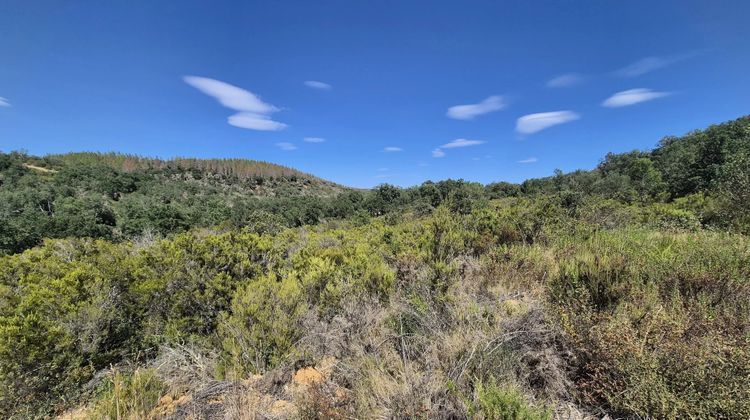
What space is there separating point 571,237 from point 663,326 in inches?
172

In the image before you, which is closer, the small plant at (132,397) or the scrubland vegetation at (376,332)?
the scrubland vegetation at (376,332)

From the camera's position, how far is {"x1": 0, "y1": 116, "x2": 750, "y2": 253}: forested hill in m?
15.1

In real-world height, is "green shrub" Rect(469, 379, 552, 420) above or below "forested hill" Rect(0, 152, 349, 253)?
below

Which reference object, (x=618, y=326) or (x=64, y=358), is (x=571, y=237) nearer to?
(x=618, y=326)

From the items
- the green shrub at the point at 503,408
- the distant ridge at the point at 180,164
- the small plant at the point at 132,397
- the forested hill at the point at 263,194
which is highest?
the distant ridge at the point at 180,164

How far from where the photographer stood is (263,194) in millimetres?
78250

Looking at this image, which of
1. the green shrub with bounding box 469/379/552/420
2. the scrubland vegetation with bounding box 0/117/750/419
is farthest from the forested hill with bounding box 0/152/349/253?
the green shrub with bounding box 469/379/552/420

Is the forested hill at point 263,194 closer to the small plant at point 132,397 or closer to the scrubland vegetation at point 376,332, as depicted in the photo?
the scrubland vegetation at point 376,332

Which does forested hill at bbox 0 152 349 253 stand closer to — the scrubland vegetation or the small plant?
the scrubland vegetation

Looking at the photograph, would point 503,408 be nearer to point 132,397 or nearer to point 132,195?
point 132,397

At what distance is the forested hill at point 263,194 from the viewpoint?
595 inches

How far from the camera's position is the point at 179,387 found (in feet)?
9.06

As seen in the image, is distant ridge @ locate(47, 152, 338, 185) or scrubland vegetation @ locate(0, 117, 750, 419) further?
distant ridge @ locate(47, 152, 338, 185)

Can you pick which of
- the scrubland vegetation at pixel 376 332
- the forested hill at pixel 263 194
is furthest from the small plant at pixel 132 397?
the forested hill at pixel 263 194
